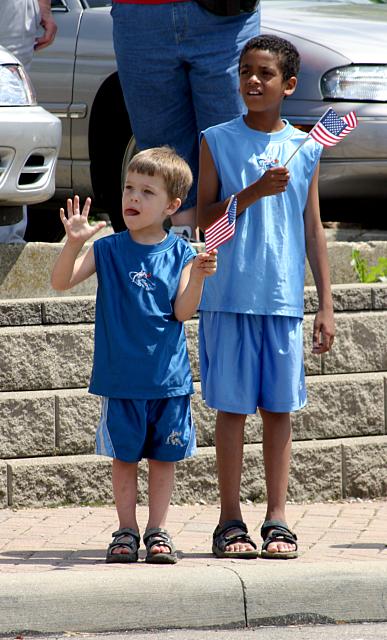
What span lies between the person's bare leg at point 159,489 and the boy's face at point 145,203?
2.67ft

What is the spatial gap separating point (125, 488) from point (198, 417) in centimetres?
114

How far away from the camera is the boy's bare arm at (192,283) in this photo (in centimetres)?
484

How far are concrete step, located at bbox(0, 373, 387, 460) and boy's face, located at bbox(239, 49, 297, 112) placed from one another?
4.97 feet

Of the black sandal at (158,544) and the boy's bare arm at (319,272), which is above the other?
the boy's bare arm at (319,272)

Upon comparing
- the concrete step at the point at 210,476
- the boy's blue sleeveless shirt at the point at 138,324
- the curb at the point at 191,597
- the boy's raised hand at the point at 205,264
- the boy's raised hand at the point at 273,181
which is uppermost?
the boy's raised hand at the point at 273,181

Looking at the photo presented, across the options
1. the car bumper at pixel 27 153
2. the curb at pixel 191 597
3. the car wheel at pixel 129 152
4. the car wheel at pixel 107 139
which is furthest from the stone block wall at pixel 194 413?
the car wheel at pixel 107 139

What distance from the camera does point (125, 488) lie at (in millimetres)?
5176

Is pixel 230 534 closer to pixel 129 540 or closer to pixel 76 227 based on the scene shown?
pixel 129 540

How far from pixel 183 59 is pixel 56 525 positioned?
1.99 m

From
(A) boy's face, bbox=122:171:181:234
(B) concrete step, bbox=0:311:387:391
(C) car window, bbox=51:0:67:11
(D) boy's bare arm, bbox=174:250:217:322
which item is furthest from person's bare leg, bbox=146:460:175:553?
(C) car window, bbox=51:0:67:11

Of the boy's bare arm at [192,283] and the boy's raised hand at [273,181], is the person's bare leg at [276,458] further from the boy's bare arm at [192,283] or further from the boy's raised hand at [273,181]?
the boy's raised hand at [273,181]

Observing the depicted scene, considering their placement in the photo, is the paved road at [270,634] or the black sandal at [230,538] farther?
the black sandal at [230,538]

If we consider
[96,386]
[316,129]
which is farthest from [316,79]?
[96,386]

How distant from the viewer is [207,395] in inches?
209
